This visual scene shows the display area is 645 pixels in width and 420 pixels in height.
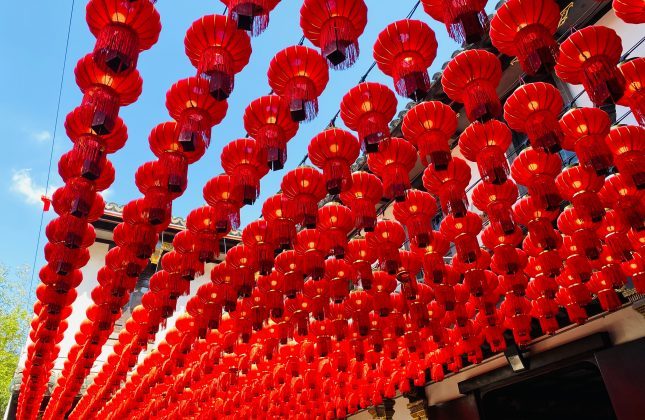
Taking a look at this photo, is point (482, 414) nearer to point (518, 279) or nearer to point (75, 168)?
point (518, 279)

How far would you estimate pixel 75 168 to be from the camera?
4820mm

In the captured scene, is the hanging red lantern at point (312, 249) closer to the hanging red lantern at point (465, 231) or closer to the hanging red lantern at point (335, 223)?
the hanging red lantern at point (335, 223)

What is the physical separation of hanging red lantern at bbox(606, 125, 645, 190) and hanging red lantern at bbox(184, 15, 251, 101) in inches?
153

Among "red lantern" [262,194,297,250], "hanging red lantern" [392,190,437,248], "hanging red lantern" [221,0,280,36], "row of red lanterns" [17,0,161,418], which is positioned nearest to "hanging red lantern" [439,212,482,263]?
"hanging red lantern" [392,190,437,248]

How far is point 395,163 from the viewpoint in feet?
17.6

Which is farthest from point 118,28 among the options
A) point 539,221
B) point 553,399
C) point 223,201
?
point 553,399

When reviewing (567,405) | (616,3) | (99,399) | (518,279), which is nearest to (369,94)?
→ (616,3)

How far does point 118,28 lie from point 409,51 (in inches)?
90.4

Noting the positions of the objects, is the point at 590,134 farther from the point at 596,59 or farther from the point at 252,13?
the point at 252,13

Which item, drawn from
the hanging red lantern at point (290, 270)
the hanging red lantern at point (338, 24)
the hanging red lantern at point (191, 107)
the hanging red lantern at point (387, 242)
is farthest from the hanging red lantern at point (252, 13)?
the hanging red lantern at point (290, 270)

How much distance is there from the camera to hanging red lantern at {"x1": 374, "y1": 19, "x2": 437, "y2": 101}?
4.20 metres

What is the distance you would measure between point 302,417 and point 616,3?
11.5 meters

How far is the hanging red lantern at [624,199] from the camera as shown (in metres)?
5.89

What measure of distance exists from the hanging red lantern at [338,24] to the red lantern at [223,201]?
2.18 metres
